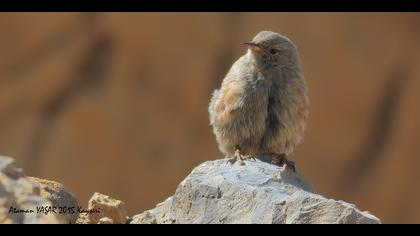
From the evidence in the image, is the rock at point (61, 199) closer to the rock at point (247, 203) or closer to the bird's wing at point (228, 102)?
the rock at point (247, 203)

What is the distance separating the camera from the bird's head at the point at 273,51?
661cm

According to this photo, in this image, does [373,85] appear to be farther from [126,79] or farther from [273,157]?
[273,157]

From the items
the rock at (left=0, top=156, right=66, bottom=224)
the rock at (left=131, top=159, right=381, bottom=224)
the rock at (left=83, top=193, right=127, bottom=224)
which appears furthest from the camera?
the rock at (left=83, top=193, right=127, bottom=224)

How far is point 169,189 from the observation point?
13.6 m

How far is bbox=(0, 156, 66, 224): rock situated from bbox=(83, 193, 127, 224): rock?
441 millimetres

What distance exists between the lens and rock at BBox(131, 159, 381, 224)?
446 centimetres

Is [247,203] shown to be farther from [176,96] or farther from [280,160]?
[176,96]

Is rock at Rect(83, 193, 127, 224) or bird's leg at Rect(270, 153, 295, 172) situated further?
bird's leg at Rect(270, 153, 295, 172)

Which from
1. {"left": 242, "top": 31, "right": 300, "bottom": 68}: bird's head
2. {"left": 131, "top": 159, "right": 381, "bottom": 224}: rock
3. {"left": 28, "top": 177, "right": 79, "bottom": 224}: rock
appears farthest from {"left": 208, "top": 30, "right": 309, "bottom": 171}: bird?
{"left": 28, "top": 177, "right": 79, "bottom": 224}: rock

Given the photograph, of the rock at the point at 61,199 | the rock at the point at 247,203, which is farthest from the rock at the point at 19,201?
the rock at the point at 247,203

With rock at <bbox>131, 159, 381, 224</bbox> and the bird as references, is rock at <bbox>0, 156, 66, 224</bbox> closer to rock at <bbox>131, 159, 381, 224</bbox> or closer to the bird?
rock at <bbox>131, 159, 381, 224</bbox>

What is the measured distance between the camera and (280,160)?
20.2 ft

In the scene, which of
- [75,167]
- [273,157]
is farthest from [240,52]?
[273,157]

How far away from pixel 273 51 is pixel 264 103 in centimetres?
49
